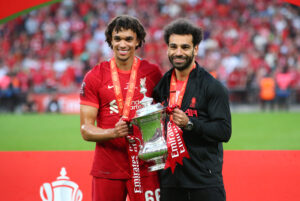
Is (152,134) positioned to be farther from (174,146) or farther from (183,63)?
(183,63)

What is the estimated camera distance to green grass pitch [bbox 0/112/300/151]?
8773 mm

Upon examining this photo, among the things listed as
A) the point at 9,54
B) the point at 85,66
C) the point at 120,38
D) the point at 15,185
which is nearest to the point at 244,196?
the point at 120,38

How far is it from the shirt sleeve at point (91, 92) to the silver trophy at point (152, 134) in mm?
469

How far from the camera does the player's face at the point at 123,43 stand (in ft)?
9.89

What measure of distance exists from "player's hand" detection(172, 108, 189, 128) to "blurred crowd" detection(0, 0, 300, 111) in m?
12.6

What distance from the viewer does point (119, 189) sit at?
299 centimetres

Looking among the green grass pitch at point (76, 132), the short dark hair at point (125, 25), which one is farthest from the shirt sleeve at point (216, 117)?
the green grass pitch at point (76, 132)

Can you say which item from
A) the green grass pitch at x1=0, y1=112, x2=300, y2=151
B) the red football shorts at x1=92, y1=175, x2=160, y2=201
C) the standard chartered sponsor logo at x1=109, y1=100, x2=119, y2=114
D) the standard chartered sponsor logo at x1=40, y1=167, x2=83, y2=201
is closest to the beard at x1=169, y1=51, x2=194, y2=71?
the standard chartered sponsor logo at x1=109, y1=100, x2=119, y2=114

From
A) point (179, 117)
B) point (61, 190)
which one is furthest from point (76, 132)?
point (179, 117)

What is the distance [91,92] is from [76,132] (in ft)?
26.9

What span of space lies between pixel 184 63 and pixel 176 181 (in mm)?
790

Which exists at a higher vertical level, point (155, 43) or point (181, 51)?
point (155, 43)

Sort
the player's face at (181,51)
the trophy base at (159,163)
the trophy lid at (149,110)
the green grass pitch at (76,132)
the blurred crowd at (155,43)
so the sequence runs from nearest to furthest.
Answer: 1. the trophy lid at (149,110)
2. the trophy base at (159,163)
3. the player's face at (181,51)
4. the green grass pitch at (76,132)
5. the blurred crowd at (155,43)

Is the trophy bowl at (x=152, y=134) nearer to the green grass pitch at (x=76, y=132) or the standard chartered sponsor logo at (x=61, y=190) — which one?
the standard chartered sponsor logo at (x=61, y=190)
